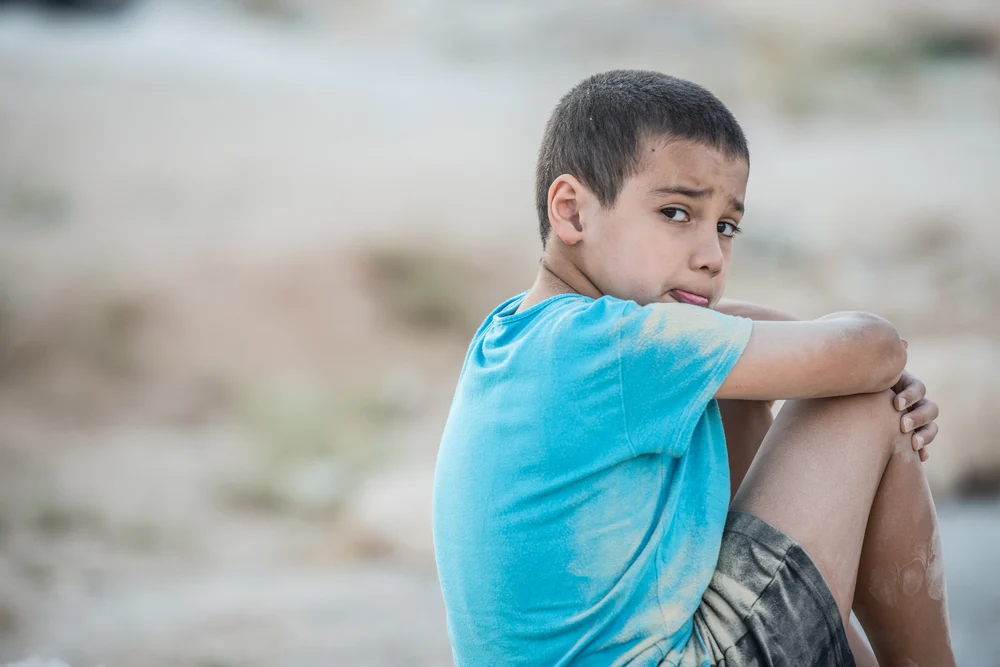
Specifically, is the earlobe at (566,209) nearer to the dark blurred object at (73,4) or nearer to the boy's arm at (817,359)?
the boy's arm at (817,359)

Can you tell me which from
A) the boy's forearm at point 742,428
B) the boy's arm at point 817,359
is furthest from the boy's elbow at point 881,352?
the boy's forearm at point 742,428

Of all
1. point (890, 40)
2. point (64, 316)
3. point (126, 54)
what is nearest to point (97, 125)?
point (126, 54)

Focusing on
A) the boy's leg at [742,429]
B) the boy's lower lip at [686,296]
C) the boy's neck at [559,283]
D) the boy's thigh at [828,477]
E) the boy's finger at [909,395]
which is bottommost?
the boy's thigh at [828,477]

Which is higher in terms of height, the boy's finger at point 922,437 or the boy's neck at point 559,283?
the boy's neck at point 559,283

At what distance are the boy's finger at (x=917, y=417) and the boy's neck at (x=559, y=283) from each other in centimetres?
57

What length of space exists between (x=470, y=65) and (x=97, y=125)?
4.27m

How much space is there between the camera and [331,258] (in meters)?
8.40

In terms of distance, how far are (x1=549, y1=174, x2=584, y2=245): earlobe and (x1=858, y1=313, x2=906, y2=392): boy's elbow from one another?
511 millimetres

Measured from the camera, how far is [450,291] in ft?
26.8

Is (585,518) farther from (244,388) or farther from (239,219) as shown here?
(239,219)

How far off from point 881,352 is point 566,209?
595mm

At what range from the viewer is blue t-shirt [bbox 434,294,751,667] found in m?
1.55

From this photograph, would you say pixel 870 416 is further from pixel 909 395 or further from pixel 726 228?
pixel 726 228

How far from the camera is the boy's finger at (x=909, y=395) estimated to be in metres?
1.75
